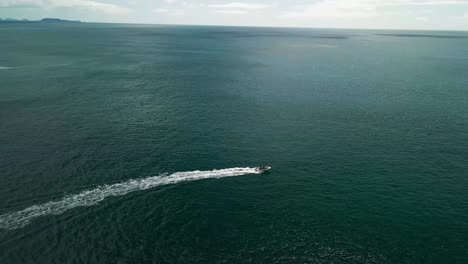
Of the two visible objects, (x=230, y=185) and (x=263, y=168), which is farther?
(x=263, y=168)

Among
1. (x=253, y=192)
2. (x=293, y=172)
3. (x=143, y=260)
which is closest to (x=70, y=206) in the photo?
(x=143, y=260)

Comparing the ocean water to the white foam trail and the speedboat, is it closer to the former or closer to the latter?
the white foam trail

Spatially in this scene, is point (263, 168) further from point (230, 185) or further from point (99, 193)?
point (99, 193)

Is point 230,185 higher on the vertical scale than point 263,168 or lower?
lower

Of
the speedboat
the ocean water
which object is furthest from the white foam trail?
the speedboat

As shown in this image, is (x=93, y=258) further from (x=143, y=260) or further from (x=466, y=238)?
(x=466, y=238)

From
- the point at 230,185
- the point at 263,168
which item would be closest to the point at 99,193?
the point at 230,185

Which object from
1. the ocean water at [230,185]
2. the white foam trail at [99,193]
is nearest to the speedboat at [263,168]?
the white foam trail at [99,193]

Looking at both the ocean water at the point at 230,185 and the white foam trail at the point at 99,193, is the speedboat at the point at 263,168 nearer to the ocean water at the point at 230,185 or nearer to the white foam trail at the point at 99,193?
the white foam trail at the point at 99,193

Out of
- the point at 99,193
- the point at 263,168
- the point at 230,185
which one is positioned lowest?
the point at 99,193
